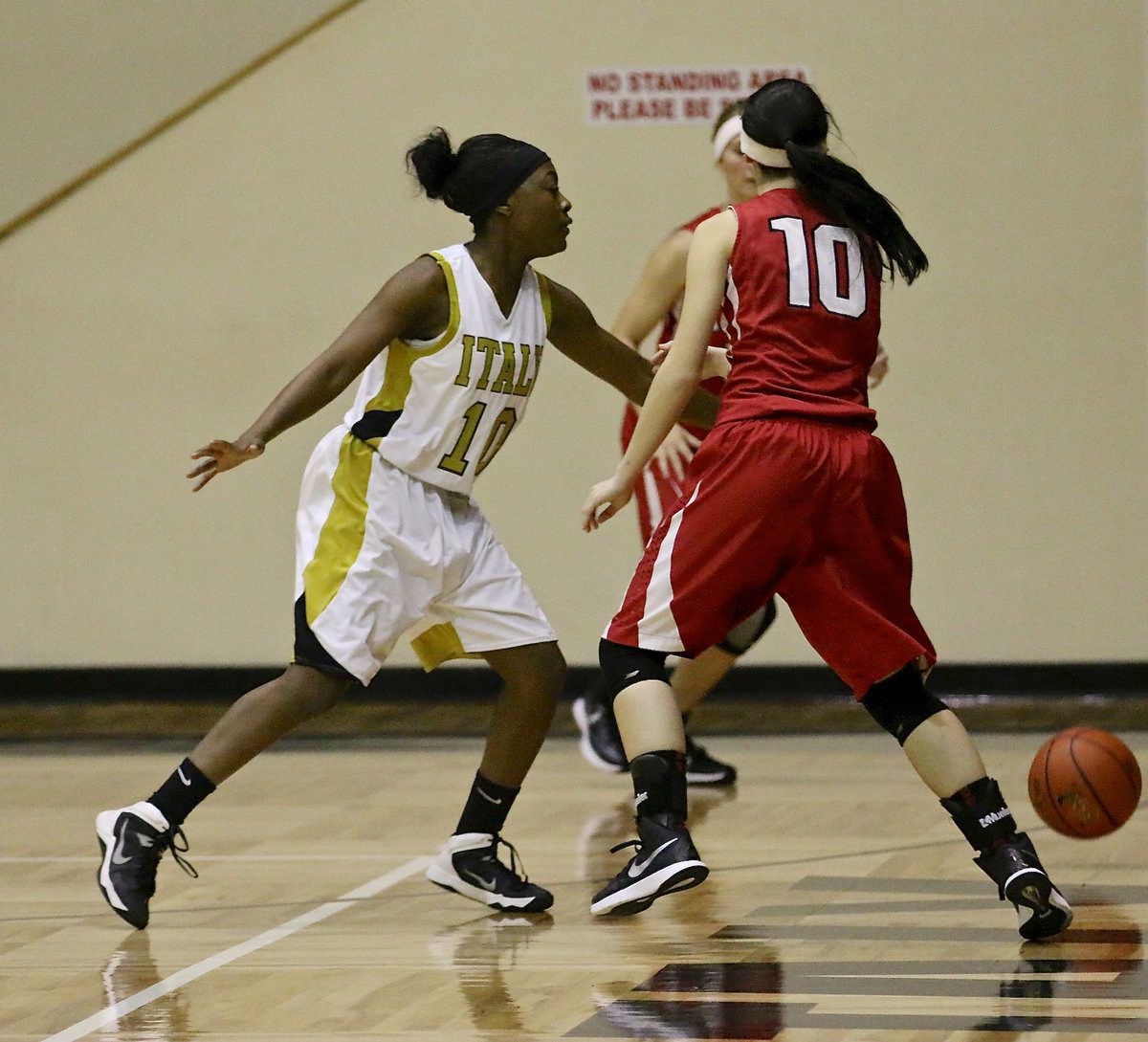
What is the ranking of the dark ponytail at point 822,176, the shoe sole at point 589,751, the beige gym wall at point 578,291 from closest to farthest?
the dark ponytail at point 822,176 → the shoe sole at point 589,751 → the beige gym wall at point 578,291

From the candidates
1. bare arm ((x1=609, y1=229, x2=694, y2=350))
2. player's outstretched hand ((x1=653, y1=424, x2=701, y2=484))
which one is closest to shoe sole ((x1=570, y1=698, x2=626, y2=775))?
player's outstretched hand ((x1=653, y1=424, x2=701, y2=484))

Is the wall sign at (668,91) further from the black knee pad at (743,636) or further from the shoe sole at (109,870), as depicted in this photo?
the shoe sole at (109,870)

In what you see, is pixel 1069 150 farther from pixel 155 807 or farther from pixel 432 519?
pixel 155 807

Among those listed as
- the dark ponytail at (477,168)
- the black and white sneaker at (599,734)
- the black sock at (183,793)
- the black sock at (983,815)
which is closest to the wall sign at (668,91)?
the black and white sneaker at (599,734)

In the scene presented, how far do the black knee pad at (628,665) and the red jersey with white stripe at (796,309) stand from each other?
0.47m

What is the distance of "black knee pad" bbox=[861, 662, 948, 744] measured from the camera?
12.0 feet

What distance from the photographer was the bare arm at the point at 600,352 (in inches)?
163

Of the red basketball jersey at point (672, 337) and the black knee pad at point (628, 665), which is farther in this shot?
the red basketball jersey at point (672, 337)

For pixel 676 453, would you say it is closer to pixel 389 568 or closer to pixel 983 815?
pixel 389 568

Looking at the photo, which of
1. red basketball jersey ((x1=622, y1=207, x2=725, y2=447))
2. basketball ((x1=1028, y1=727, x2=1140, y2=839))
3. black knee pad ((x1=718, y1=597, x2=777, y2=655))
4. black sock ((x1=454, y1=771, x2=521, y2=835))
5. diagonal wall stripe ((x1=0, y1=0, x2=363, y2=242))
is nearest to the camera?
basketball ((x1=1028, y1=727, x2=1140, y2=839))

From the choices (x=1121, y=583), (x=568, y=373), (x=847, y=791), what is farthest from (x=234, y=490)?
(x=1121, y=583)

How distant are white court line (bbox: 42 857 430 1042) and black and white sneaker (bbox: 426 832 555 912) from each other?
0.25m

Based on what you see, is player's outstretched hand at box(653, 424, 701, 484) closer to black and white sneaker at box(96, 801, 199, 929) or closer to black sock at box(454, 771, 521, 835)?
black sock at box(454, 771, 521, 835)

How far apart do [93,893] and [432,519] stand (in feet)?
3.86
